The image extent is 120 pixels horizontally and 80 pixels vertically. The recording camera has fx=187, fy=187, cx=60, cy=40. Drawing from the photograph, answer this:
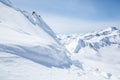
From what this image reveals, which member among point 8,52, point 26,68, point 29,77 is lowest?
point 29,77

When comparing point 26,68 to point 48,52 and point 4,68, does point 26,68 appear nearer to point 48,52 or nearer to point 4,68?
point 4,68

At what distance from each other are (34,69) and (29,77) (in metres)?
1.59

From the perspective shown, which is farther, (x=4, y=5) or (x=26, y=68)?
(x=4, y=5)

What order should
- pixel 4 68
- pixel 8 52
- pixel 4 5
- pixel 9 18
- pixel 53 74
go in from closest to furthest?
pixel 4 68, pixel 8 52, pixel 53 74, pixel 9 18, pixel 4 5

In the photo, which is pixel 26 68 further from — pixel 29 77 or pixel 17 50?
pixel 17 50

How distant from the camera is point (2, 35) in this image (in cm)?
1650

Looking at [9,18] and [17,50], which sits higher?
[9,18]

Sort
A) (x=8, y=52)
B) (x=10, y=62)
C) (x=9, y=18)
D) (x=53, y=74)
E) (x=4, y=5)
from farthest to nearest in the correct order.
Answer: (x=4, y=5) → (x=9, y=18) → (x=53, y=74) → (x=8, y=52) → (x=10, y=62)

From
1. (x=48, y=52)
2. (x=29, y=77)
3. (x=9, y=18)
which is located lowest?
(x=29, y=77)

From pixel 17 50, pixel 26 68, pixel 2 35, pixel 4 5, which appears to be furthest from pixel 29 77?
pixel 4 5

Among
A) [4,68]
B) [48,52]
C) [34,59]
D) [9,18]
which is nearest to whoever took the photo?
[4,68]

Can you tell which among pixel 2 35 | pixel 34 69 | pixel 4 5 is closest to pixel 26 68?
pixel 34 69

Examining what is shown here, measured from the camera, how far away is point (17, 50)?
15.8 meters

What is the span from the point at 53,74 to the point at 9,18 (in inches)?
437
